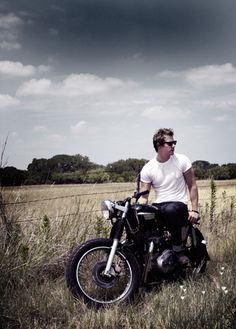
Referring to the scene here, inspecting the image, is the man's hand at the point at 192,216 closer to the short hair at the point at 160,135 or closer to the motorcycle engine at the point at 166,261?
the motorcycle engine at the point at 166,261

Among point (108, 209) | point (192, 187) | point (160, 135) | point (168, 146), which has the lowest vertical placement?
point (108, 209)

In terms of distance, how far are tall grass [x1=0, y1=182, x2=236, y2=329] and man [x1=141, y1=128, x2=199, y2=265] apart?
1.93 feet

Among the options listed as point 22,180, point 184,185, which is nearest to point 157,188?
point 184,185

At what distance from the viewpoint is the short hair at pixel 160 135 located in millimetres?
5723

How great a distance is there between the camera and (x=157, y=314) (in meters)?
4.45

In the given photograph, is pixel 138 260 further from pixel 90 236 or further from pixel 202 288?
pixel 90 236

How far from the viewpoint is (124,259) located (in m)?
5.25

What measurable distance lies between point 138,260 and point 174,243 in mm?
539

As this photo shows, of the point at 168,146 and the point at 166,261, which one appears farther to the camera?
the point at 168,146

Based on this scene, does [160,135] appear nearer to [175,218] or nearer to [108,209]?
[175,218]

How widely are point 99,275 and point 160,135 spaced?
5.61 ft

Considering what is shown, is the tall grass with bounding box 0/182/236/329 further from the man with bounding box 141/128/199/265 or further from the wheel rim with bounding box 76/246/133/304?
the man with bounding box 141/128/199/265

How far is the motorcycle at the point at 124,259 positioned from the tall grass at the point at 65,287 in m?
0.16

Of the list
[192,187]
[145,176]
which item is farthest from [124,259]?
[192,187]
